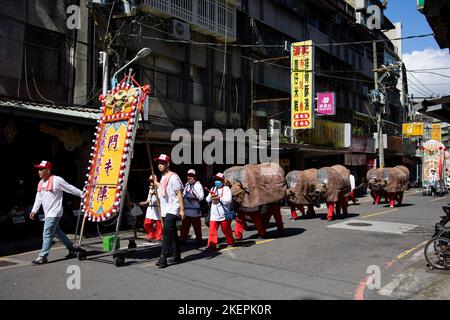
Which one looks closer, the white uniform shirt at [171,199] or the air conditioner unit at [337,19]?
the white uniform shirt at [171,199]

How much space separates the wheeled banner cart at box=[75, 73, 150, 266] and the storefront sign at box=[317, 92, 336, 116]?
1916 centimetres

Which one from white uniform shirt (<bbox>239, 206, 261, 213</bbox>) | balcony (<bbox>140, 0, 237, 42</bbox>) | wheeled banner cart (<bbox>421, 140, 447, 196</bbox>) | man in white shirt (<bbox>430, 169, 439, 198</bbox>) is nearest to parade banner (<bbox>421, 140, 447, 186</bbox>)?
wheeled banner cart (<bbox>421, 140, 447, 196</bbox>)

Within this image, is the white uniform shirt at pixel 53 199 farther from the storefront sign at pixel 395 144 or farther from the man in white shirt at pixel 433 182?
the storefront sign at pixel 395 144

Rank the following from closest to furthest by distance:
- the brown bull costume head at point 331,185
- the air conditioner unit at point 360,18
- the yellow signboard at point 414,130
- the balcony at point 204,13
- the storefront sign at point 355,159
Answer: the brown bull costume head at point 331,185, the balcony at point 204,13, the storefront sign at point 355,159, the air conditioner unit at point 360,18, the yellow signboard at point 414,130

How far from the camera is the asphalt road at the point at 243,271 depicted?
6.34m

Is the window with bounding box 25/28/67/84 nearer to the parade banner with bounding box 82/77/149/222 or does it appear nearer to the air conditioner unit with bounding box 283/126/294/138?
the parade banner with bounding box 82/77/149/222

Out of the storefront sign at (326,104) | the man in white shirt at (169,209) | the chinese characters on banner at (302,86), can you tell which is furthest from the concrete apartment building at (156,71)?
the storefront sign at (326,104)

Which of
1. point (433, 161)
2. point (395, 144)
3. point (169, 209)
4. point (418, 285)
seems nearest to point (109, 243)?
point (169, 209)

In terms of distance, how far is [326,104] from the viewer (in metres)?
26.3

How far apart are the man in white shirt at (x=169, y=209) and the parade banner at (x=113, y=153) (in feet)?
2.32

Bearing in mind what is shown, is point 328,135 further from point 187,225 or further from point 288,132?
point 187,225

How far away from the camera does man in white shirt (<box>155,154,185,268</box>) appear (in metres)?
7.89

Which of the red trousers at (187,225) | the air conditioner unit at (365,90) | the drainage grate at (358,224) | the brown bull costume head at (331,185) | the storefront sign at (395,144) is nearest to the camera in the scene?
the red trousers at (187,225)
